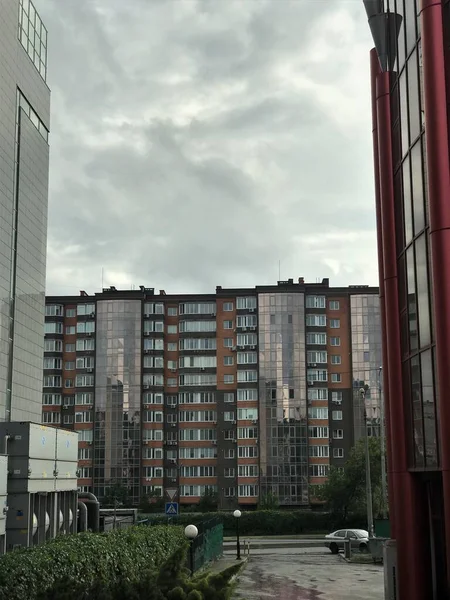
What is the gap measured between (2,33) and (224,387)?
152ft

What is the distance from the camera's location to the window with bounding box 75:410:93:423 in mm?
89812

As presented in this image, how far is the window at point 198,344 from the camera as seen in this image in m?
91.9

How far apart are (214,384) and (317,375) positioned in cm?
1176

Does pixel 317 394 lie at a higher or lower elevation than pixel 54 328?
lower

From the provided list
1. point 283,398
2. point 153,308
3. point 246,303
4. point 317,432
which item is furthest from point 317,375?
point 153,308

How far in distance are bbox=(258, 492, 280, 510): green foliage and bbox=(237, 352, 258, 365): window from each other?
618 inches

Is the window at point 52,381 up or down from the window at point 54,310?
down

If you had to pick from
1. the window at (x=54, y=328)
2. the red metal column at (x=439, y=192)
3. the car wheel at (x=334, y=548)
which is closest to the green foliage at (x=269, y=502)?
the window at (x=54, y=328)

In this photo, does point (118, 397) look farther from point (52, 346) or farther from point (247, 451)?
point (247, 451)

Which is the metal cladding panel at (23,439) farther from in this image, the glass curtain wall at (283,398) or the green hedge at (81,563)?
the glass curtain wall at (283,398)

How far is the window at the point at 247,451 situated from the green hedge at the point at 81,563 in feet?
201

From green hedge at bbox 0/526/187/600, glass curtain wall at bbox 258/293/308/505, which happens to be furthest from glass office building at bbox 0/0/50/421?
green hedge at bbox 0/526/187/600

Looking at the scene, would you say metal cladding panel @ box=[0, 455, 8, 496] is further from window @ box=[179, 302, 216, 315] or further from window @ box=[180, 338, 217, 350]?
window @ box=[179, 302, 216, 315]

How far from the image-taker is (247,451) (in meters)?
86.4
